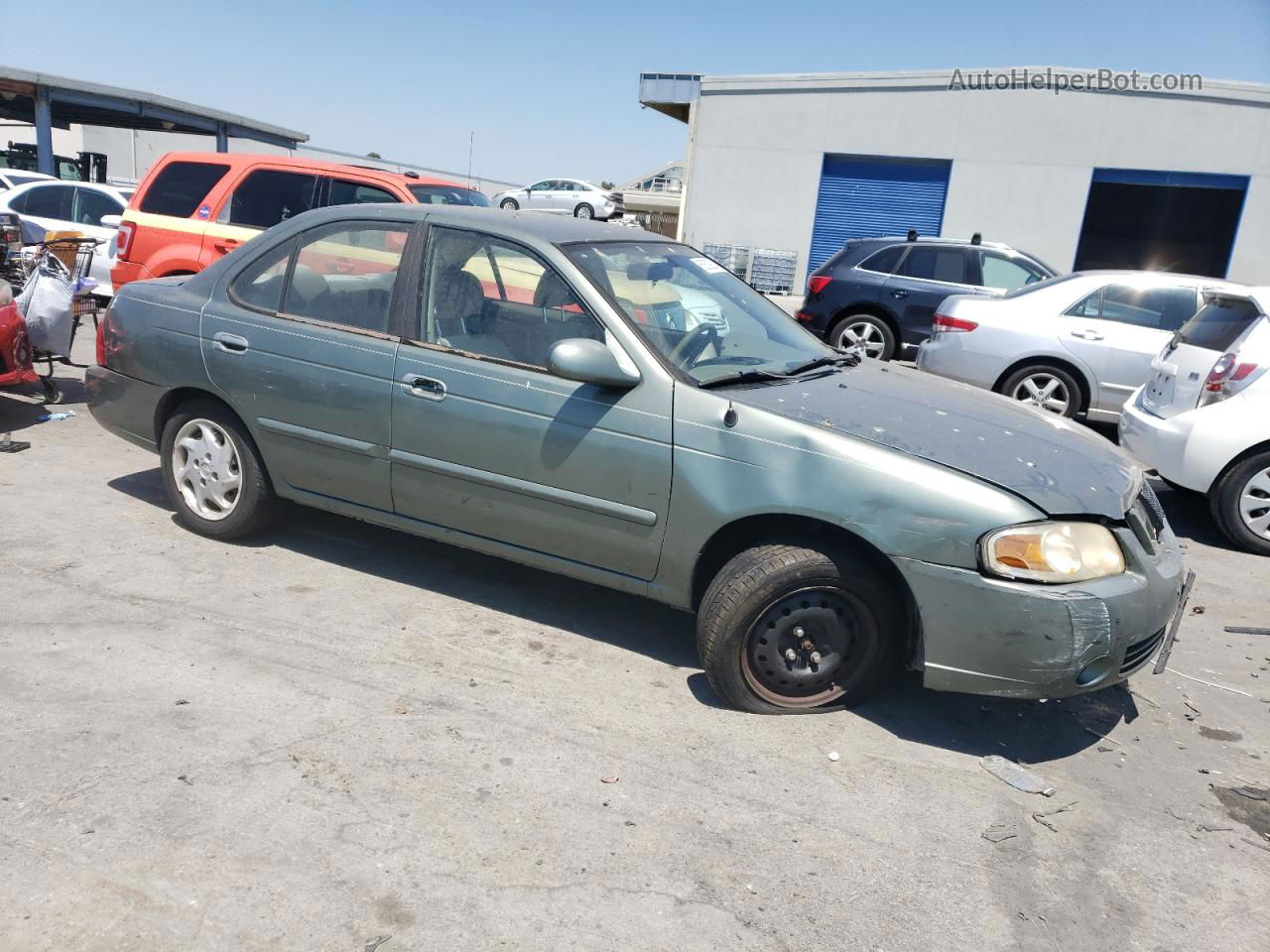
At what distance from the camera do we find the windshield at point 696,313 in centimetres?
397

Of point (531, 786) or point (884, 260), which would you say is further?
point (884, 260)

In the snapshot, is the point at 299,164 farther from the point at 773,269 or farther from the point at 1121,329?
the point at 773,269

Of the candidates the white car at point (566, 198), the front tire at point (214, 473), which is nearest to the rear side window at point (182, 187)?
the front tire at point (214, 473)

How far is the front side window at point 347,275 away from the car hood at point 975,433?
1651 millimetres

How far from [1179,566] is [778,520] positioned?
154 cm

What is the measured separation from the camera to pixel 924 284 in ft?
37.2

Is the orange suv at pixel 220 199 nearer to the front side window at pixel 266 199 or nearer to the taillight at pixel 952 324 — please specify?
the front side window at pixel 266 199

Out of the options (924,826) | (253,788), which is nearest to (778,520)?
(924,826)

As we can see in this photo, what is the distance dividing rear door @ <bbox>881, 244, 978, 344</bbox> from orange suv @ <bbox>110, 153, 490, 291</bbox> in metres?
5.32

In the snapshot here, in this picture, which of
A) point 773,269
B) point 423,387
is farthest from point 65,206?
point 773,269

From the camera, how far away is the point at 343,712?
138 inches

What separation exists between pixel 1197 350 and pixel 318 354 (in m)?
5.26

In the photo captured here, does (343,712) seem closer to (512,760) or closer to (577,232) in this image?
(512,760)

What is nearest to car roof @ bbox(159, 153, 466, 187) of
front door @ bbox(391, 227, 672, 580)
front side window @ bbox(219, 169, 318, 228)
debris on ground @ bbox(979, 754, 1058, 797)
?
front side window @ bbox(219, 169, 318, 228)
